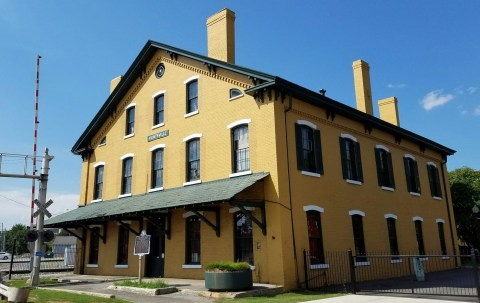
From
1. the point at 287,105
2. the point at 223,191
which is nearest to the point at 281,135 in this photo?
the point at 287,105

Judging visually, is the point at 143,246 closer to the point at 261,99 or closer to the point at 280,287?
the point at 280,287

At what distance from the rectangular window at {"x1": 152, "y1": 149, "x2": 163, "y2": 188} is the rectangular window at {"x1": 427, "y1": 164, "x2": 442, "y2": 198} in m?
16.9

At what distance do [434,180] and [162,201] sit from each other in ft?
61.3

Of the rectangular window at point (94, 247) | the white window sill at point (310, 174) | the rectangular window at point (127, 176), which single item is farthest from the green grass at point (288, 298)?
the rectangular window at point (94, 247)

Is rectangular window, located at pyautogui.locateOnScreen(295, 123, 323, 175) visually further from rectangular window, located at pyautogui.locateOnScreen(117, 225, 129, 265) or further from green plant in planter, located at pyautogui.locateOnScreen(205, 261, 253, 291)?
rectangular window, located at pyautogui.locateOnScreen(117, 225, 129, 265)

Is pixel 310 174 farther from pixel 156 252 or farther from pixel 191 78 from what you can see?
A: pixel 156 252

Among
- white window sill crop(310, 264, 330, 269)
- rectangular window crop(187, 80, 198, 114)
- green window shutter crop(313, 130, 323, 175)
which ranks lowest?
white window sill crop(310, 264, 330, 269)

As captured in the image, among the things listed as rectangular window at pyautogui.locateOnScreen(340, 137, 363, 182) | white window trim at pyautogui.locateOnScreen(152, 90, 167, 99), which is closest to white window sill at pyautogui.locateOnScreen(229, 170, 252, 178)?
rectangular window at pyautogui.locateOnScreen(340, 137, 363, 182)

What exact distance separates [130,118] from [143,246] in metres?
10.1

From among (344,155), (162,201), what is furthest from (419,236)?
(162,201)

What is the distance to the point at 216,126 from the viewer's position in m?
18.1

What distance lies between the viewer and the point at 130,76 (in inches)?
910

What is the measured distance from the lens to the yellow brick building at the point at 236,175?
15664 mm

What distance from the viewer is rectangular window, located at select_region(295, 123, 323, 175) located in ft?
55.3
